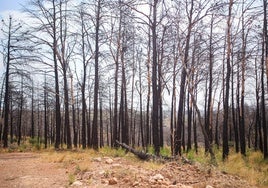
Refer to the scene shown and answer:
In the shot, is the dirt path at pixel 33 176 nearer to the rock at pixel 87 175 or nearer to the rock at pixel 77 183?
the rock at pixel 77 183

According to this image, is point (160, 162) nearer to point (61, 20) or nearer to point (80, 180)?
point (80, 180)

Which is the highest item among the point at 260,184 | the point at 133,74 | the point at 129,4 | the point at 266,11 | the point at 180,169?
the point at 266,11

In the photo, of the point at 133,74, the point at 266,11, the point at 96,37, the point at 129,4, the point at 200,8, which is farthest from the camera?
the point at 133,74

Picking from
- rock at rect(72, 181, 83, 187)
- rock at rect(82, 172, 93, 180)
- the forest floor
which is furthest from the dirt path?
rock at rect(82, 172, 93, 180)

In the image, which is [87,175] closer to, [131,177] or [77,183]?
[77,183]

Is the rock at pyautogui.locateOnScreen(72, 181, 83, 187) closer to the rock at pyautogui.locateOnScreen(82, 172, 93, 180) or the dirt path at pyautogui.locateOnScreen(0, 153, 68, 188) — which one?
the dirt path at pyautogui.locateOnScreen(0, 153, 68, 188)

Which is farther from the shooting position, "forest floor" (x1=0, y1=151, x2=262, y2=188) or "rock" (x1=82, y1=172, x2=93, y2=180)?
"rock" (x1=82, y1=172, x2=93, y2=180)

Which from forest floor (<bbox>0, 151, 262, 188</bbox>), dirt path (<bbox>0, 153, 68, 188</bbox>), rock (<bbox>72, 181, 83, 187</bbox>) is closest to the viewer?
forest floor (<bbox>0, 151, 262, 188</bbox>)

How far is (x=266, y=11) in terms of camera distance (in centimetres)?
1508

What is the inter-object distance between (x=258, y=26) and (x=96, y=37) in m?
9.53

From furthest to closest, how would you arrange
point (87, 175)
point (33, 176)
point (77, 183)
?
1. point (33, 176)
2. point (87, 175)
3. point (77, 183)

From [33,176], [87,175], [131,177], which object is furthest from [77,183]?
[33,176]

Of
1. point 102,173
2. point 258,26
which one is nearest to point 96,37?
point 258,26

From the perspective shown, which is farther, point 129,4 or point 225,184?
point 129,4
